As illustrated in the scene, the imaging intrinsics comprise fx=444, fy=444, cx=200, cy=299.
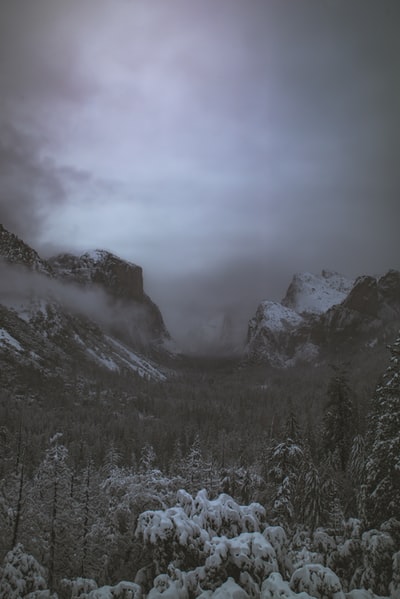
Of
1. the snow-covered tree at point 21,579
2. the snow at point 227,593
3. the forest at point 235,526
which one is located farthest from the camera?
the snow-covered tree at point 21,579

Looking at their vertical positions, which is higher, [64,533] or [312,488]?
[312,488]

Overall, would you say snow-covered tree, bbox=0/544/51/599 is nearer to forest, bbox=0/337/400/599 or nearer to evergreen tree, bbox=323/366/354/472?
forest, bbox=0/337/400/599

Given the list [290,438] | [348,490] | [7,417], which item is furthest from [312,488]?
[7,417]

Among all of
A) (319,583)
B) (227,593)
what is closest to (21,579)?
(227,593)

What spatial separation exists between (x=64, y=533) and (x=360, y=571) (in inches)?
797

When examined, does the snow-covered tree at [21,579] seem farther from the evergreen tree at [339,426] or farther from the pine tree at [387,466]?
the evergreen tree at [339,426]

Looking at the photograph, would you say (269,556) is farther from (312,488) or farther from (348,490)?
(348,490)

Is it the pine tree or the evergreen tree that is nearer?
the pine tree

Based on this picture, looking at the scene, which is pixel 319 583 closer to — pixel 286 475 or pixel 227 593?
pixel 227 593

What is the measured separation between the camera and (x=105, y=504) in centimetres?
3481

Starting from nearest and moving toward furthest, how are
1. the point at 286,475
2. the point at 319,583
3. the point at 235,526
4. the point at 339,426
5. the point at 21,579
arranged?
the point at 319,583
the point at 21,579
the point at 235,526
the point at 286,475
the point at 339,426

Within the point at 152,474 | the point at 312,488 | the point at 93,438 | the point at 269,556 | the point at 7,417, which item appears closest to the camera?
the point at 269,556

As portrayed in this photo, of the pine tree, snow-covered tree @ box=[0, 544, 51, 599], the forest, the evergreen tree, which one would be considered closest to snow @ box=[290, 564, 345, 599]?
the forest

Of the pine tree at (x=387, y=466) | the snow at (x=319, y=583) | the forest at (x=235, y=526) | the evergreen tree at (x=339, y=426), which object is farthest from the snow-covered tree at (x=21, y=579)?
the evergreen tree at (x=339, y=426)
